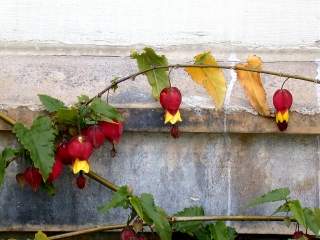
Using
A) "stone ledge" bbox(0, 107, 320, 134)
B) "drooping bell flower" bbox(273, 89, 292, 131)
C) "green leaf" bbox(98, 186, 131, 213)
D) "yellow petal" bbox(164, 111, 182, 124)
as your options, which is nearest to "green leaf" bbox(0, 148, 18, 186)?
"stone ledge" bbox(0, 107, 320, 134)

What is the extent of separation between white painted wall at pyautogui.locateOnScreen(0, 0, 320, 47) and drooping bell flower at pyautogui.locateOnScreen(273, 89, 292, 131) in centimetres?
26

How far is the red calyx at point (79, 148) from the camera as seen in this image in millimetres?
1861

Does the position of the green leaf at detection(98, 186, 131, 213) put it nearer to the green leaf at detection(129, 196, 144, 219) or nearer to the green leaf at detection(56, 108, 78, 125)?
the green leaf at detection(129, 196, 144, 219)

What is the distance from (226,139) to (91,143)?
1.09 ft

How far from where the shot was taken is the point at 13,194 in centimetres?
207

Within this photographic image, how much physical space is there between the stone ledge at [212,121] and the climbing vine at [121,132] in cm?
2

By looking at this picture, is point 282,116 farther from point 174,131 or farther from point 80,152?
point 80,152

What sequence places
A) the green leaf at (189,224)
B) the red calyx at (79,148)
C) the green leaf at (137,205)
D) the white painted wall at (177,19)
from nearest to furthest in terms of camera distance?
the green leaf at (137,205) → the red calyx at (79,148) → the green leaf at (189,224) → the white painted wall at (177,19)

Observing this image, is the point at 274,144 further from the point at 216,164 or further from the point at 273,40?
the point at 273,40

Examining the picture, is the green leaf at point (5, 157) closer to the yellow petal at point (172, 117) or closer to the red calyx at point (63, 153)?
the red calyx at point (63, 153)

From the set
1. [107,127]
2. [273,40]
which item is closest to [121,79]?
[107,127]

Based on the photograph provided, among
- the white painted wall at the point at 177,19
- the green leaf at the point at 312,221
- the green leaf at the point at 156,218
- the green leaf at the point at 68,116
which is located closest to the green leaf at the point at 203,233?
the green leaf at the point at 156,218

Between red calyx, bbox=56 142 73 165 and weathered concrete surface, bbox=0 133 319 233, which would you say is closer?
red calyx, bbox=56 142 73 165

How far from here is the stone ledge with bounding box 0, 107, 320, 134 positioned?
199cm
